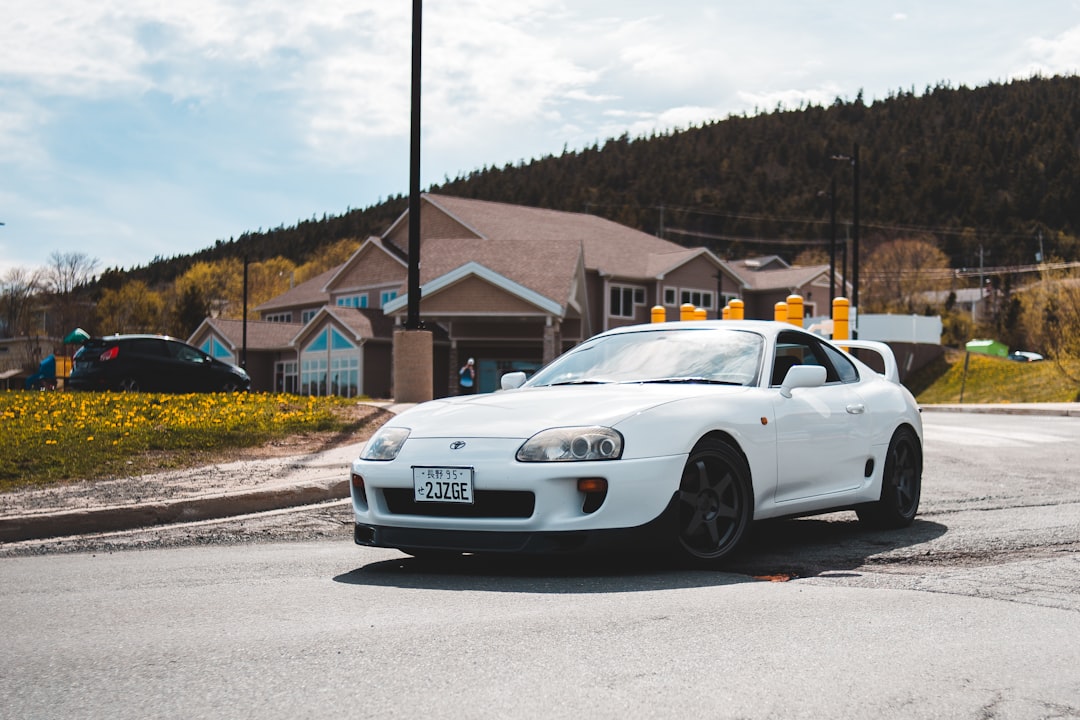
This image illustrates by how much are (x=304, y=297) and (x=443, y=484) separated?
64.2m

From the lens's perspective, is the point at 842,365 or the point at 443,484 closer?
the point at 443,484

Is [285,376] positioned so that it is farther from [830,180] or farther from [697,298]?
[830,180]

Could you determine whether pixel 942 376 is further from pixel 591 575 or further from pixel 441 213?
pixel 591 575

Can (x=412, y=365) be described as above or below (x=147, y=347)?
below

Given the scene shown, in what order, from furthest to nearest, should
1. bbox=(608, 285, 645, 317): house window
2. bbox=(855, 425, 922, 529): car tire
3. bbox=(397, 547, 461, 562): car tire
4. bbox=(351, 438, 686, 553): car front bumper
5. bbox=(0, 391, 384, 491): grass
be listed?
bbox=(608, 285, 645, 317): house window → bbox=(0, 391, 384, 491): grass → bbox=(855, 425, 922, 529): car tire → bbox=(397, 547, 461, 562): car tire → bbox=(351, 438, 686, 553): car front bumper

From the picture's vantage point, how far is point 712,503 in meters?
6.21

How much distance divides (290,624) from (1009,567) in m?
3.90

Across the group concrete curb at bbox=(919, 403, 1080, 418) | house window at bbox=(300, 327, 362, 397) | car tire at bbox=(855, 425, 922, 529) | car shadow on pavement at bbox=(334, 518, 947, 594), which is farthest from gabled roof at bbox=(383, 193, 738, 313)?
A: car shadow on pavement at bbox=(334, 518, 947, 594)

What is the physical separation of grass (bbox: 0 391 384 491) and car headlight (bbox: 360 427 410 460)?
475cm

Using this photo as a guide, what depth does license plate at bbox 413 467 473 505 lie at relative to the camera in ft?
19.2

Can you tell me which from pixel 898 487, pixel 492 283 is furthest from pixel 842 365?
pixel 492 283

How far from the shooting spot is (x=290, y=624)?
4.70 m

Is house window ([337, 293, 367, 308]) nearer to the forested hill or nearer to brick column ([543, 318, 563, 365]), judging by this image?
brick column ([543, 318, 563, 365])

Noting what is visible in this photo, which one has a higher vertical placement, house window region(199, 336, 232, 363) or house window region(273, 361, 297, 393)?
house window region(199, 336, 232, 363)
